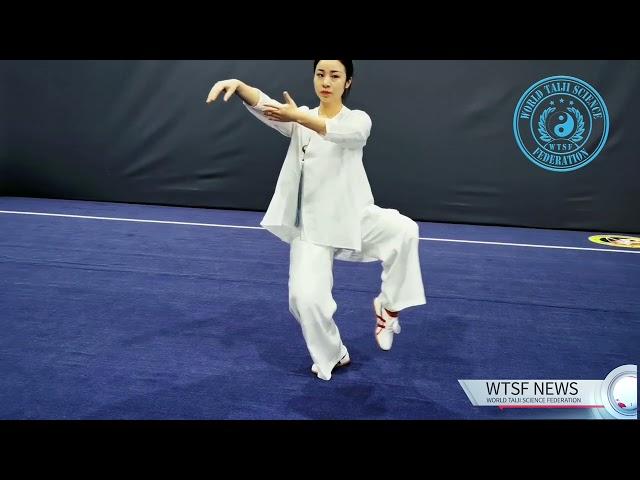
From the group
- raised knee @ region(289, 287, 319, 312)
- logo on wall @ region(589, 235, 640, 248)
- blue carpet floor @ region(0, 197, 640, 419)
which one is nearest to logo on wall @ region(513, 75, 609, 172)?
logo on wall @ region(589, 235, 640, 248)

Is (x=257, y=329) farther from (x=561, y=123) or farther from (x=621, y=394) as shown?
(x=561, y=123)

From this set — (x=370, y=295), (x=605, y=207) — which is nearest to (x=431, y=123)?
(x=605, y=207)

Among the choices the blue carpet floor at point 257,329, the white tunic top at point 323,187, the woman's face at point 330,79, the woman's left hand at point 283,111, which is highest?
the woman's face at point 330,79

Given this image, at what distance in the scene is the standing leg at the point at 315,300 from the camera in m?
2.46

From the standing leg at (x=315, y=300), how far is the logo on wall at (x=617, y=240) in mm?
4142

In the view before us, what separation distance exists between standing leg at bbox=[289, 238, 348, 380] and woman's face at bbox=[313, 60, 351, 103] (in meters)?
0.65

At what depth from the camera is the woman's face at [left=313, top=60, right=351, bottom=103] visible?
2.42 m

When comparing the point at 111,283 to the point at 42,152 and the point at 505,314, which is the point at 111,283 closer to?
the point at 505,314

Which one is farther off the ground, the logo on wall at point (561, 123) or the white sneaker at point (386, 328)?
the logo on wall at point (561, 123)

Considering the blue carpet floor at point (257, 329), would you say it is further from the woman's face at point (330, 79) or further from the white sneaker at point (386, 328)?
the woman's face at point (330, 79)

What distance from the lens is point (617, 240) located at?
5805 millimetres

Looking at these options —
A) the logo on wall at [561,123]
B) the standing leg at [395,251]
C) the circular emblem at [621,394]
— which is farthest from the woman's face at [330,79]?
the logo on wall at [561,123]

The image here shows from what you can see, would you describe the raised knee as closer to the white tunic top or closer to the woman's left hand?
the white tunic top
